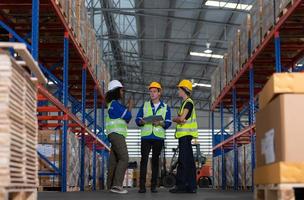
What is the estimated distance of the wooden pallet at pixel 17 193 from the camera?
122 inches

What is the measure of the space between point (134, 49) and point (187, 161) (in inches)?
892

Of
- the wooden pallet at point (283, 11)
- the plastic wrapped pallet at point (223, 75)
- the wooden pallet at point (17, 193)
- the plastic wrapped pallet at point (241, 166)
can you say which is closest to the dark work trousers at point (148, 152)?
the wooden pallet at point (283, 11)

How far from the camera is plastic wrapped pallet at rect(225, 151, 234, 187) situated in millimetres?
15508

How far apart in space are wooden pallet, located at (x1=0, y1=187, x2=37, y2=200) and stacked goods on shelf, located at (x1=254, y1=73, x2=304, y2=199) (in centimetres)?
170

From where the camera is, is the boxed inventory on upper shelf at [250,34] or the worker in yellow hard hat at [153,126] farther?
the boxed inventory on upper shelf at [250,34]

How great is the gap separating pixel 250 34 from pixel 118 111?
4.83m

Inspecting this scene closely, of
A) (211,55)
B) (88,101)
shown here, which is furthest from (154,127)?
(211,55)

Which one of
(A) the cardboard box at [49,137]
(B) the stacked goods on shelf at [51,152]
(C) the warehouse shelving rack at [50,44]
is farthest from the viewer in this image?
(A) the cardboard box at [49,137]

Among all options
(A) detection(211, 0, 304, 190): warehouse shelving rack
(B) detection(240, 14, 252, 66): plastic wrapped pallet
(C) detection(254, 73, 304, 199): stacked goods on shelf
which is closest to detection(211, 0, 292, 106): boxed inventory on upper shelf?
(B) detection(240, 14, 252, 66): plastic wrapped pallet

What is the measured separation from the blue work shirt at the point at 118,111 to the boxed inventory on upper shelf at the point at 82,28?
2.00 metres

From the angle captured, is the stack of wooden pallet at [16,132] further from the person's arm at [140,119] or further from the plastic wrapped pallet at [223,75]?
the plastic wrapped pallet at [223,75]

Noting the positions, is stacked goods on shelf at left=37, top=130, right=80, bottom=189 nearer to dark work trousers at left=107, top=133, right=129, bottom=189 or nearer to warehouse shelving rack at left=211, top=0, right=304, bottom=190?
dark work trousers at left=107, top=133, right=129, bottom=189

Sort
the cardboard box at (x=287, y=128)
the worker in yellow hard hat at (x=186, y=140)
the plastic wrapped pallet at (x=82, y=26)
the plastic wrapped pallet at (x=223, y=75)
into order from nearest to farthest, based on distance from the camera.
→ the cardboard box at (x=287, y=128) → the worker in yellow hard hat at (x=186, y=140) → the plastic wrapped pallet at (x=82, y=26) → the plastic wrapped pallet at (x=223, y=75)

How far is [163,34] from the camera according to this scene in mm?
26469
